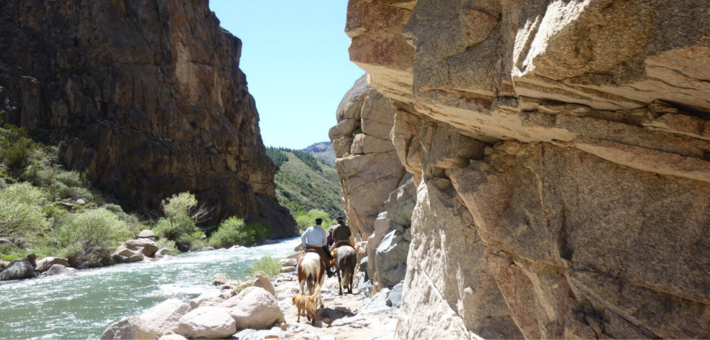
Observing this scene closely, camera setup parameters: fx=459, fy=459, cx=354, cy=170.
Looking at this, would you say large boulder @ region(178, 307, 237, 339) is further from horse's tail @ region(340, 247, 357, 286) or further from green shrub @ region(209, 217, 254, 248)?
green shrub @ region(209, 217, 254, 248)

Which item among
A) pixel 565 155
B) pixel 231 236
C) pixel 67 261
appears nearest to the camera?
pixel 565 155

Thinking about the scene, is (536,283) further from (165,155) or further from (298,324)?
(165,155)

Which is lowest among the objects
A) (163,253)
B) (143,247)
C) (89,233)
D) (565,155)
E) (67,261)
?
(163,253)

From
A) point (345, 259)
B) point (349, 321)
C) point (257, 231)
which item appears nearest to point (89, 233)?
point (345, 259)

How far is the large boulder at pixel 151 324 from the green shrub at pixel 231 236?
3386 centimetres

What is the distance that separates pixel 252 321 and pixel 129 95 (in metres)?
48.5

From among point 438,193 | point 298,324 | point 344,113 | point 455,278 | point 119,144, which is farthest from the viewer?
point 119,144

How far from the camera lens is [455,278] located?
19.2ft

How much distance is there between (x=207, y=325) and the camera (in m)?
9.17

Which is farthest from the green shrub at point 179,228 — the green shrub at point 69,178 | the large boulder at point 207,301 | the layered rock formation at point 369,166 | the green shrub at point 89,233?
the large boulder at point 207,301

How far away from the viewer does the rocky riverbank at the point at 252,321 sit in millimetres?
8586

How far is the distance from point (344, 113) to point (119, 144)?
3810cm

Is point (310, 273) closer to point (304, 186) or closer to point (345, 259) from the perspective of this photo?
point (345, 259)

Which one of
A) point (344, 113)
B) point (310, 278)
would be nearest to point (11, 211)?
point (344, 113)
